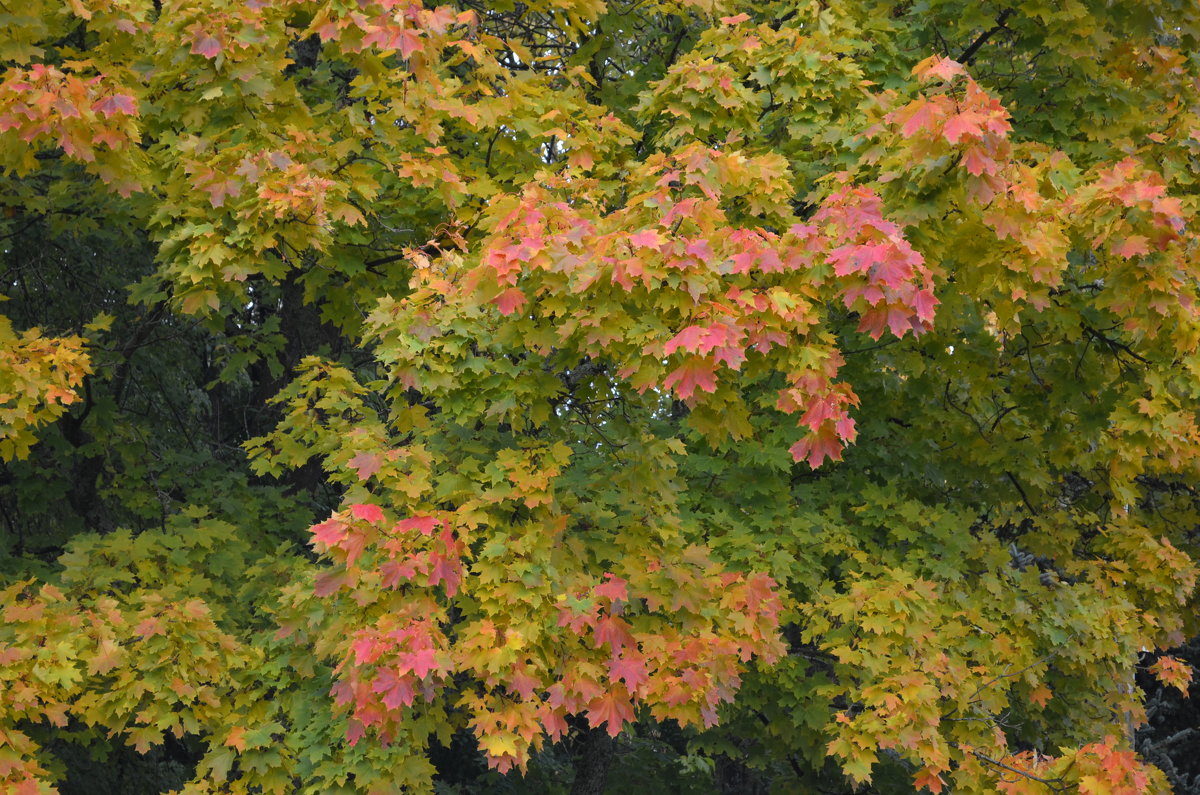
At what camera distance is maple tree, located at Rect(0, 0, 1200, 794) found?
5.20m

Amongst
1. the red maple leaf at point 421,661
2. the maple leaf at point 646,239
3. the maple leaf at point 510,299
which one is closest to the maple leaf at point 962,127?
the maple leaf at point 646,239

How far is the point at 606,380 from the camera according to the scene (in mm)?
6066

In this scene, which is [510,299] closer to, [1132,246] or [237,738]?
[237,738]

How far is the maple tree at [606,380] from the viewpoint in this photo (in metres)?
5.20

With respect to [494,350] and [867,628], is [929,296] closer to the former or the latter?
[494,350]

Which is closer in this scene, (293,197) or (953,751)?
(293,197)

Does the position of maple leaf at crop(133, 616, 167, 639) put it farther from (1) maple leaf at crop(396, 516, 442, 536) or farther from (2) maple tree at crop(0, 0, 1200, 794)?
(1) maple leaf at crop(396, 516, 442, 536)

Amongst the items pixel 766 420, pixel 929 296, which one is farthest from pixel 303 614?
pixel 929 296

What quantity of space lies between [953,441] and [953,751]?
8.46 feet

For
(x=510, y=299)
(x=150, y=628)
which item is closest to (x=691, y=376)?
(x=510, y=299)

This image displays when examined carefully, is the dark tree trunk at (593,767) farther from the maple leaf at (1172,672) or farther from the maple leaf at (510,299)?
the maple leaf at (510,299)

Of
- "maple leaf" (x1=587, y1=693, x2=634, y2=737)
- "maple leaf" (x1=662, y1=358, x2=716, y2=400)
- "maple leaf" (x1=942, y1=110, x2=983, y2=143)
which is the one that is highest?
"maple leaf" (x1=942, y1=110, x2=983, y2=143)

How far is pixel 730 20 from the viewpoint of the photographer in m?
7.09

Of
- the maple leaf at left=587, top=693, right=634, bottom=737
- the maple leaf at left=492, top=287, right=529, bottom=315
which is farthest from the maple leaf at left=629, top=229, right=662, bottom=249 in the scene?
the maple leaf at left=587, top=693, right=634, bottom=737
